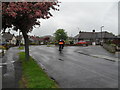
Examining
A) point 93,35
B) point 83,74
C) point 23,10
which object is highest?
point 93,35

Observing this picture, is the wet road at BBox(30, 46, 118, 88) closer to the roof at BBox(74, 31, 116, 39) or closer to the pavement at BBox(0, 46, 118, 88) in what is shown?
the pavement at BBox(0, 46, 118, 88)

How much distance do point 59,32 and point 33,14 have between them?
110m

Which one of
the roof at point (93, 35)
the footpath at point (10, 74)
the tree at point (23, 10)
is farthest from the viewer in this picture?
the roof at point (93, 35)

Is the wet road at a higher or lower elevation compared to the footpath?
lower

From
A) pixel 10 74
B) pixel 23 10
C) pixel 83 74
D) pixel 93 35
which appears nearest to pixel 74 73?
pixel 83 74

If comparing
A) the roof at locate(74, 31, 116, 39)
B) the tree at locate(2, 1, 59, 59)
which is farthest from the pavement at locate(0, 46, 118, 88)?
the roof at locate(74, 31, 116, 39)

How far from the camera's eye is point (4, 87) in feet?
17.3

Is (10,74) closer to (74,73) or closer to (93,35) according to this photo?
(74,73)

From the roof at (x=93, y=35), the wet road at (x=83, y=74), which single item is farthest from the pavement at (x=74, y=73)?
the roof at (x=93, y=35)

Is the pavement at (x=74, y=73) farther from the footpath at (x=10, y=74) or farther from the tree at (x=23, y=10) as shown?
the tree at (x=23, y=10)

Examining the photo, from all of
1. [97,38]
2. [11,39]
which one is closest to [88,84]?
[97,38]

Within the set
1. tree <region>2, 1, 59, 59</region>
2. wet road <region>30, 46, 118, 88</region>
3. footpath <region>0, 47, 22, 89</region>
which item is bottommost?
wet road <region>30, 46, 118, 88</region>

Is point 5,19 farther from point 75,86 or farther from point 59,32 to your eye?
point 59,32

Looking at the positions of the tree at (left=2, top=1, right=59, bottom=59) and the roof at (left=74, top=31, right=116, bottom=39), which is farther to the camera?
the roof at (left=74, top=31, right=116, bottom=39)
